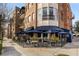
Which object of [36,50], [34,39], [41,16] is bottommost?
[36,50]

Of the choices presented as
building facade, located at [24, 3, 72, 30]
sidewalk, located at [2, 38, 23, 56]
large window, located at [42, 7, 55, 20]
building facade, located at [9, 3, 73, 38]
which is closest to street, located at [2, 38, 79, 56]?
sidewalk, located at [2, 38, 23, 56]

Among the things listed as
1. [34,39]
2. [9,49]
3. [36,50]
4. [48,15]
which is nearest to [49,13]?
[48,15]

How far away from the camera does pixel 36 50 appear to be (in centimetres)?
579

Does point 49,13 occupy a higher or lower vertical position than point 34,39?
higher

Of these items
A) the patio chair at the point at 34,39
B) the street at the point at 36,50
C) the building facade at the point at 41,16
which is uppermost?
the building facade at the point at 41,16

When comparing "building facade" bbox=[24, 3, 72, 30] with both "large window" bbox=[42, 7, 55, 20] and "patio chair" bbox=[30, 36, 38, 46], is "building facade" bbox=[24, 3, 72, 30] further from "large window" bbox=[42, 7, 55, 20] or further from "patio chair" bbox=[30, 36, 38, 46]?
"patio chair" bbox=[30, 36, 38, 46]

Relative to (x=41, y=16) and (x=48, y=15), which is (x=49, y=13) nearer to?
(x=48, y=15)

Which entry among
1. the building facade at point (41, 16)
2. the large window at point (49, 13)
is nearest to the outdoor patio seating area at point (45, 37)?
the building facade at point (41, 16)

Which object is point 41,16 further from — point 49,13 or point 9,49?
point 9,49

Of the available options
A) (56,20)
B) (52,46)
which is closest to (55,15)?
(56,20)

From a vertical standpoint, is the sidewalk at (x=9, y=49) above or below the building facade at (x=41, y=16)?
below

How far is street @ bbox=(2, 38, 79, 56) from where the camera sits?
575cm

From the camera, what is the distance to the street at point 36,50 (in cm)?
575

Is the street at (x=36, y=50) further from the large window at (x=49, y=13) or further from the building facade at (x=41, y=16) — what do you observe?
the large window at (x=49, y=13)
